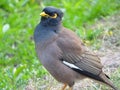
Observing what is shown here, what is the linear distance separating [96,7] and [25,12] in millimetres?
1765

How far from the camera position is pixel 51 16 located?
8.67 m

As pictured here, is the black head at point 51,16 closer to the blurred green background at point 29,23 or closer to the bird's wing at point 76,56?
the bird's wing at point 76,56

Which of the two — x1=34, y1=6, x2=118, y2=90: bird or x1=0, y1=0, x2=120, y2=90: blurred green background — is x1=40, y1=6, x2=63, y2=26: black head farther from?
x1=0, y1=0, x2=120, y2=90: blurred green background

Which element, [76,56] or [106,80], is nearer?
[106,80]

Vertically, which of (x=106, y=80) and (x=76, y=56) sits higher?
(x=76, y=56)

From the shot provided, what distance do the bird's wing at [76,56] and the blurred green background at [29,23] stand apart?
0.98 m

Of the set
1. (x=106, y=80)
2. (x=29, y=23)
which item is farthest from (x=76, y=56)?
(x=29, y=23)

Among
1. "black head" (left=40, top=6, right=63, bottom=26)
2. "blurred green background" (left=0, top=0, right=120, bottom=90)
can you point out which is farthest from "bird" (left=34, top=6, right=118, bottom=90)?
"blurred green background" (left=0, top=0, right=120, bottom=90)

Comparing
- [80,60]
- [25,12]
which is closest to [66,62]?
[80,60]

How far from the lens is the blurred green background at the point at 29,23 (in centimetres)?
1089

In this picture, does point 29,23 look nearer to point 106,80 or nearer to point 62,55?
point 62,55

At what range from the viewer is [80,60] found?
8.67m

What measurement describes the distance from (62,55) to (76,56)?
0.25m

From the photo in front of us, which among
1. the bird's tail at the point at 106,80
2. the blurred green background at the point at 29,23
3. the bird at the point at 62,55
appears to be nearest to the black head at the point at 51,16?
the bird at the point at 62,55
